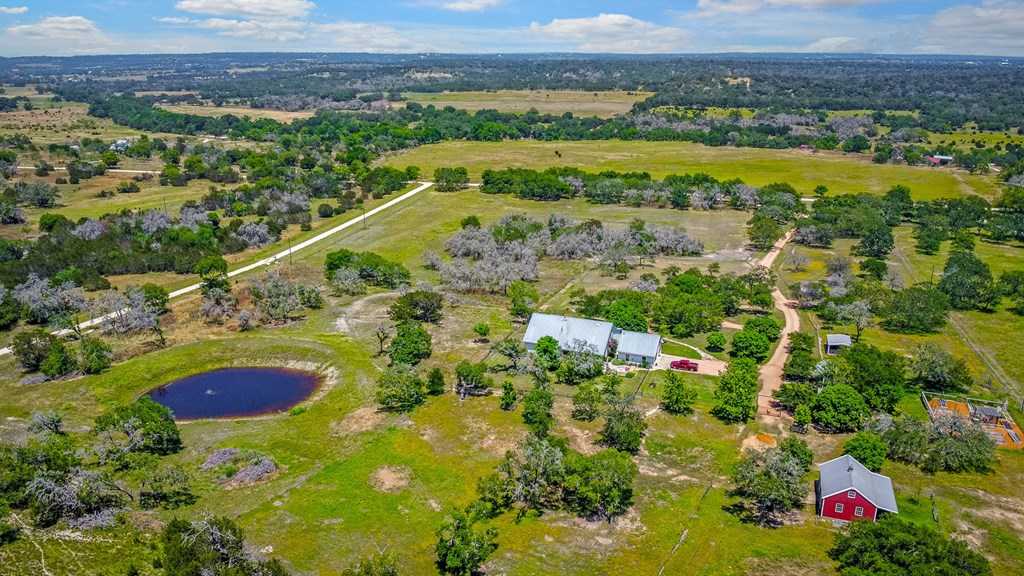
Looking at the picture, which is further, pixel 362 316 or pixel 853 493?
pixel 362 316

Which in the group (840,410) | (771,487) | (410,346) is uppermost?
(410,346)

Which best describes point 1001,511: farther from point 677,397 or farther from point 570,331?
point 570,331

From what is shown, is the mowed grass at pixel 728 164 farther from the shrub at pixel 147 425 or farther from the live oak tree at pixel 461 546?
the live oak tree at pixel 461 546

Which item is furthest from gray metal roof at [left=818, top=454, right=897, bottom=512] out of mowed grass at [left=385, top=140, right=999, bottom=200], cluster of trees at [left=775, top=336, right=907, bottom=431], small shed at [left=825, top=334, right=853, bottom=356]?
mowed grass at [left=385, top=140, right=999, bottom=200]

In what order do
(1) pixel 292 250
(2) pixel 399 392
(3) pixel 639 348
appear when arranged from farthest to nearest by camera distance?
(1) pixel 292 250, (3) pixel 639 348, (2) pixel 399 392

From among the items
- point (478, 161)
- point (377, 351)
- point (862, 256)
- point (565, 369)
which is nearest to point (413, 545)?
point (565, 369)

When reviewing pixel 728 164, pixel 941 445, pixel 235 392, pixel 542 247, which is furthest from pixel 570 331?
A: pixel 728 164

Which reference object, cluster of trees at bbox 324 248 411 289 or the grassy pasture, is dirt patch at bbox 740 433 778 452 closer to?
the grassy pasture

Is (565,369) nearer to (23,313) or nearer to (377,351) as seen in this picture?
(377,351)

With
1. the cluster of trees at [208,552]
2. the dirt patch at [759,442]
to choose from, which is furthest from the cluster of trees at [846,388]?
the cluster of trees at [208,552]
